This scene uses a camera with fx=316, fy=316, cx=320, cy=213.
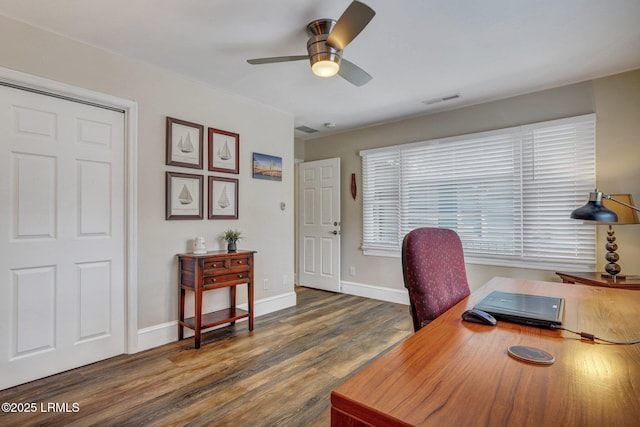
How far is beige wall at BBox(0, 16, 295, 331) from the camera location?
2271mm

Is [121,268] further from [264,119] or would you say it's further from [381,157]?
[381,157]

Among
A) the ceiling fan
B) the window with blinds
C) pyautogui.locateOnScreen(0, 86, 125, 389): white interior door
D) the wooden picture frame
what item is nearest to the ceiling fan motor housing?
the ceiling fan

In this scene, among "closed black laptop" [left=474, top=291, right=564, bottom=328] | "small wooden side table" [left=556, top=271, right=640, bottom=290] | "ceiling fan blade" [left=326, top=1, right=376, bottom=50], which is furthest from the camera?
"small wooden side table" [left=556, top=271, right=640, bottom=290]

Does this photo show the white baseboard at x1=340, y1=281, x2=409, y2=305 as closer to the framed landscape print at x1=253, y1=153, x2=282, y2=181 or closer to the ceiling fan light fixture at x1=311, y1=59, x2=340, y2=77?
the framed landscape print at x1=253, y1=153, x2=282, y2=181

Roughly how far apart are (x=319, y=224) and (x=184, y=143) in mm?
2473

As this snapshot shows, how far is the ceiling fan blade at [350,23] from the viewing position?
1688 mm

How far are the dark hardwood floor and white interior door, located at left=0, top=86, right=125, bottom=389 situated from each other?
0.21m

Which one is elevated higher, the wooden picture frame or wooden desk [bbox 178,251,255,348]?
the wooden picture frame

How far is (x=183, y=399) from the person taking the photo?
1.97 m

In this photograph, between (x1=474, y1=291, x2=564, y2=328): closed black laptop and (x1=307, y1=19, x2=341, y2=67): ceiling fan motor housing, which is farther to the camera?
(x1=307, y1=19, x2=341, y2=67): ceiling fan motor housing

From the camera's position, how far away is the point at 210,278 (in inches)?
110

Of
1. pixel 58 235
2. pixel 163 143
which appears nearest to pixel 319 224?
pixel 163 143

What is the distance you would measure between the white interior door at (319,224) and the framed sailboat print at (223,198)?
5.73 feet

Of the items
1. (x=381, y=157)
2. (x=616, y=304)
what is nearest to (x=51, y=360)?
(x=616, y=304)
